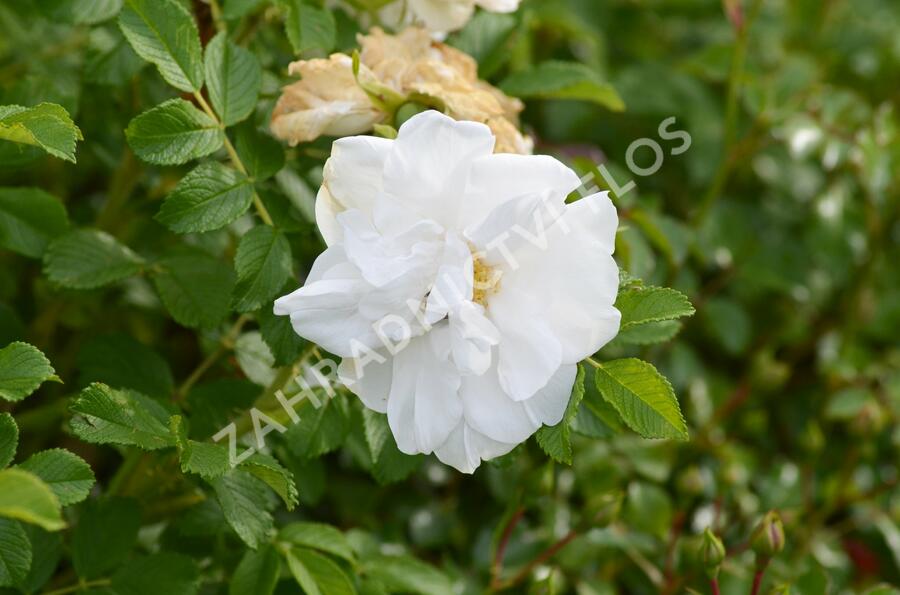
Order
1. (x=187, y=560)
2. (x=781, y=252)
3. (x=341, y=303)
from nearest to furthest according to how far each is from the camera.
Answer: (x=341, y=303), (x=187, y=560), (x=781, y=252)

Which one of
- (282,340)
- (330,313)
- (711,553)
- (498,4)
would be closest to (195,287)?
(282,340)

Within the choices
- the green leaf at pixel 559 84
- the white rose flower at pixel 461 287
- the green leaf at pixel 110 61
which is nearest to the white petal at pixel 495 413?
the white rose flower at pixel 461 287

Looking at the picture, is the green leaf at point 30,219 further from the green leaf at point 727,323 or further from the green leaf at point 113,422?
the green leaf at point 727,323

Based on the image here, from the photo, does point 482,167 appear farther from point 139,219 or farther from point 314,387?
point 139,219

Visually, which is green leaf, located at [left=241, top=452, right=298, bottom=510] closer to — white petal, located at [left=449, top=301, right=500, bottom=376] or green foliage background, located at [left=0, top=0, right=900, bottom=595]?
green foliage background, located at [left=0, top=0, right=900, bottom=595]

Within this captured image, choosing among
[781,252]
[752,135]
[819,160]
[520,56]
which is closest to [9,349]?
[520,56]

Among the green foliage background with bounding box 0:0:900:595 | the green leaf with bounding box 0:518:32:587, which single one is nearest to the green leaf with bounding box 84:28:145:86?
the green foliage background with bounding box 0:0:900:595
